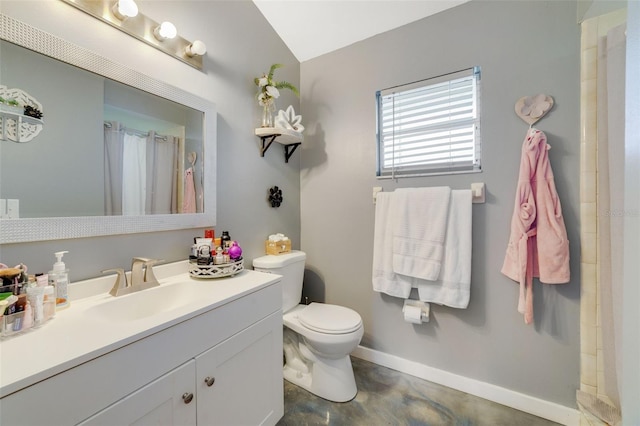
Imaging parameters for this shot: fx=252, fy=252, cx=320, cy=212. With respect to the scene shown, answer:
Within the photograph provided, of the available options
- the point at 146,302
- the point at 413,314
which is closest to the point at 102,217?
the point at 146,302

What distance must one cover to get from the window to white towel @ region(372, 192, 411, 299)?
227 mm

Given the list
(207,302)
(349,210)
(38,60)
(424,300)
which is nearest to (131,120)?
(38,60)

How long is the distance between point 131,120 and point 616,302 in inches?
84.9

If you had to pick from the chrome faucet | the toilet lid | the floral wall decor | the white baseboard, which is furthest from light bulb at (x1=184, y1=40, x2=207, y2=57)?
the white baseboard

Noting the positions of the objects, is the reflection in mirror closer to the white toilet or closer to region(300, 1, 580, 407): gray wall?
the white toilet

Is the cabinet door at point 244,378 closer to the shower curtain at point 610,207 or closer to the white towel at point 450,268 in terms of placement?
the white towel at point 450,268

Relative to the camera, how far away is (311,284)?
2.10 meters

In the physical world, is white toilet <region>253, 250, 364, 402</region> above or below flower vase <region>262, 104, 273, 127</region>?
below

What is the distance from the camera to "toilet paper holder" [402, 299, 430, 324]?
62.4 inches

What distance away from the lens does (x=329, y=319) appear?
4.97 feet

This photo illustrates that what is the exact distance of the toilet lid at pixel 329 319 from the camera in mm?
1414

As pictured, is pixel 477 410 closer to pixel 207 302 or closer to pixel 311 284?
pixel 311 284

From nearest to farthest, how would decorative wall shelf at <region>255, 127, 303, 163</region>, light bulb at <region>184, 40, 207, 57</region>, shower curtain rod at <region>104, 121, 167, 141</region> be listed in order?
shower curtain rod at <region>104, 121, 167, 141</region>
light bulb at <region>184, 40, 207, 57</region>
decorative wall shelf at <region>255, 127, 303, 163</region>

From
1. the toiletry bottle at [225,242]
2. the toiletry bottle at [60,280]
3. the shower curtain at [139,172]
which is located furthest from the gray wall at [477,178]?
the toiletry bottle at [60,280]
